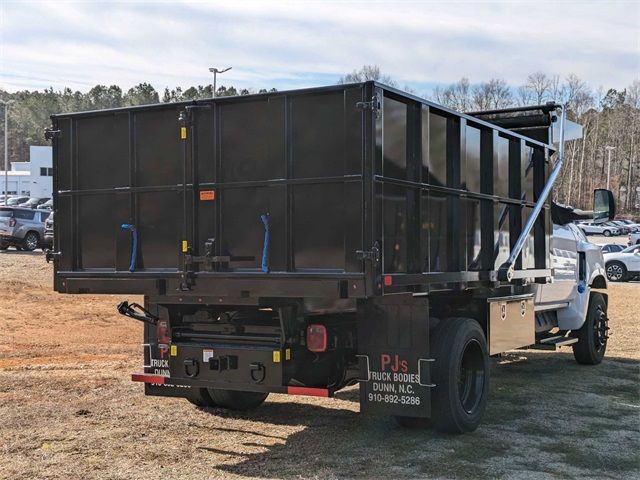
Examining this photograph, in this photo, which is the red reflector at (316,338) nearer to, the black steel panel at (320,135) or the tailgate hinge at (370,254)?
the tailgate hinge at (370,254)

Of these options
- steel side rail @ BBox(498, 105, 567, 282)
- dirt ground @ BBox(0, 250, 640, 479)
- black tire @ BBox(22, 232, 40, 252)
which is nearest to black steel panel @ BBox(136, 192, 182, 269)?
dirt ground @ BBox(0, 250, 640, 479)

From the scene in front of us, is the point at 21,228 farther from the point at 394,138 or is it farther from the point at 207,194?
the point at 394,138

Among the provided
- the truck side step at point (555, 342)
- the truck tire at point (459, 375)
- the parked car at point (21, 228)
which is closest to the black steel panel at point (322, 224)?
the truck tire at point (459, 375)

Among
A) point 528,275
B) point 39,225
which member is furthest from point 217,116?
point 39,225

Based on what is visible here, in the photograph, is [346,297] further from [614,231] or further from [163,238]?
[614,231]

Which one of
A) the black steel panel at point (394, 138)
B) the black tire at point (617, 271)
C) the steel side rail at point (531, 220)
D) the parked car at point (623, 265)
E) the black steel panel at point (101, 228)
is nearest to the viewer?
the black steel panel at point (394, 138)

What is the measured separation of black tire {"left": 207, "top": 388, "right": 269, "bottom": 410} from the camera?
7.93 meters

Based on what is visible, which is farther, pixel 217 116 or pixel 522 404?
pixel 522 404

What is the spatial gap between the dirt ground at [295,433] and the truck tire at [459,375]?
188mm

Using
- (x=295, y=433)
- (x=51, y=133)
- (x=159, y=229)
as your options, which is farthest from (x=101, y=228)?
(x=295, y=433)

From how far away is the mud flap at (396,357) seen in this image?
6.50m

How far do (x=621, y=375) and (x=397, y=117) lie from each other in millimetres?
6249

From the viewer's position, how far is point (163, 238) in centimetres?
673

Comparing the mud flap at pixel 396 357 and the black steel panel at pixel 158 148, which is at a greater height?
the black steel panel at pixel 158 148
